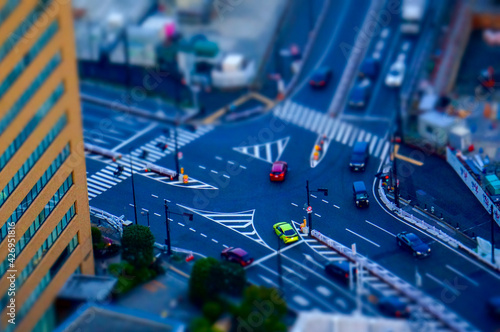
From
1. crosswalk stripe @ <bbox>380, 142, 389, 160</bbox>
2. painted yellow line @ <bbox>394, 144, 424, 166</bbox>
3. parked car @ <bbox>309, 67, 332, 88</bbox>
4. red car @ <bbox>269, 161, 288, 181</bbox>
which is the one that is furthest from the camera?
parked car @ <bbox>309, 67, 332, 88</bbox>

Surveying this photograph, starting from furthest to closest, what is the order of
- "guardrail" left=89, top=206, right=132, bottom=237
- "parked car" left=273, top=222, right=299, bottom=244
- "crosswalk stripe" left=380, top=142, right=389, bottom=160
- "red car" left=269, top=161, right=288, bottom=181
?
"crosswalk stripe" left=380, top=142, right=389, bottom=160, "red car" left=269, top=161, right=288, bottom=181, "guardrail" left=89, top=206, right=132, bottom=237, "parked car" left=273, top=222, right=299, bottom=244

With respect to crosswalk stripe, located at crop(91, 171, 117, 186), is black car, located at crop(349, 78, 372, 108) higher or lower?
higher

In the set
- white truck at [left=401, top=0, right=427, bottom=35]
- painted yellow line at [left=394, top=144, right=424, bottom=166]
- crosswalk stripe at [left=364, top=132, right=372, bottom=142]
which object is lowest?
painted yellow line at [left=394, top=144, right=424, bottom=166]

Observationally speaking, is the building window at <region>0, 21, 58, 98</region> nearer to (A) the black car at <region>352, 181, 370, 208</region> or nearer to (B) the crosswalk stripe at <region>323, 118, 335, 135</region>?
(A) the black car at <region>352, 181, 370, 208</region>

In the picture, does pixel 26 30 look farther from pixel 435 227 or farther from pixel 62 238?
pixel 435 227

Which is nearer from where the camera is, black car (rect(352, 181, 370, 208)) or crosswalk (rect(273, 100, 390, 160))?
black car (rect(352, 181, 370, 208))

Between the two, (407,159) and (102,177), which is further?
(407,159)

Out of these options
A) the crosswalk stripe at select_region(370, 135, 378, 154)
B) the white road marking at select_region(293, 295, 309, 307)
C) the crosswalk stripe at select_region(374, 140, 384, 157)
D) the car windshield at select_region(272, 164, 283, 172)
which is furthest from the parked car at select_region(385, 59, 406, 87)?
the white road marking at select_region(293, 295, 309, 307)

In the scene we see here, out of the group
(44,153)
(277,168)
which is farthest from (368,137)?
(44,153)

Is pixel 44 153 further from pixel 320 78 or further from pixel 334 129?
pixel 320 78
